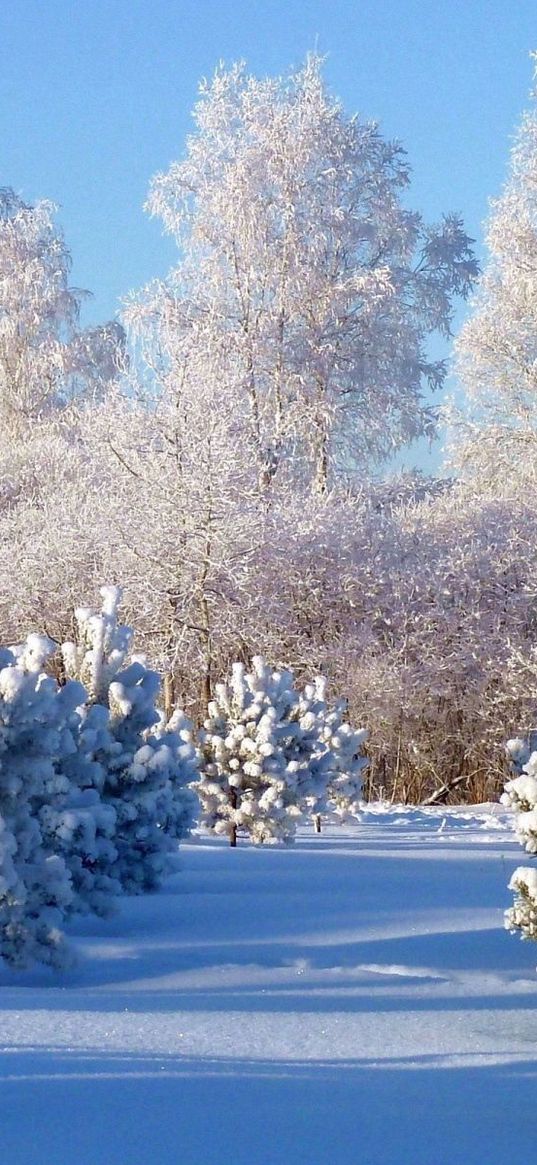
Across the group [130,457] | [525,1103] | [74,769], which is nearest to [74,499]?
[130,457]

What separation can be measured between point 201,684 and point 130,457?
3116 mm

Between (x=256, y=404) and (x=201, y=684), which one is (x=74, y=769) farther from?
(x=256, y=404)

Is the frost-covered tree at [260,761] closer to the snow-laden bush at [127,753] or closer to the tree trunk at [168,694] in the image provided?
the snow-laden bush at [127,753]

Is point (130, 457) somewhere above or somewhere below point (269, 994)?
above

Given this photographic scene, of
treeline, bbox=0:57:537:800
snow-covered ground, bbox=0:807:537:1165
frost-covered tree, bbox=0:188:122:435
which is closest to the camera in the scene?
snow-covered ground, bbox=0:807:537:1165

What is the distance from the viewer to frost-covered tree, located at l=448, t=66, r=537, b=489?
61.1 feet

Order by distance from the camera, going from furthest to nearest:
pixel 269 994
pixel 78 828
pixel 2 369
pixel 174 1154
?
pixel 2 369
pixel 78 828
pixel 269 994
pixel 174 1154

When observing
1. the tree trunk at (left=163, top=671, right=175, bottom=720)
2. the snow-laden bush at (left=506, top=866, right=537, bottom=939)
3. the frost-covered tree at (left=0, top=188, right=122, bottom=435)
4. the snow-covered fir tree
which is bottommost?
Result: the snow-laden bush at (left=506, top=866, right=537, bottom=939)

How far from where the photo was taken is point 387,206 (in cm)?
2047

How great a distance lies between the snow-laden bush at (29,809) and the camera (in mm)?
5059

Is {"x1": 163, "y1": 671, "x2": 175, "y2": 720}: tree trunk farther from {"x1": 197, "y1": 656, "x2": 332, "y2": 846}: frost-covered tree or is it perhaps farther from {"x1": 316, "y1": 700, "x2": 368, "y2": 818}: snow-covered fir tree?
{"x1": 197, "y1": 656, "x2": 332, "y2": 846}: frost-covered tree

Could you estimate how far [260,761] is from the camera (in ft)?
28.9

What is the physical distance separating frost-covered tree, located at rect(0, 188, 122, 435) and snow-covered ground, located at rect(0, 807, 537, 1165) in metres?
17.0

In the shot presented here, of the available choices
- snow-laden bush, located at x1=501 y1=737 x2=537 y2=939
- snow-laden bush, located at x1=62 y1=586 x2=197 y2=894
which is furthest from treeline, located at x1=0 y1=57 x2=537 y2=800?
snow-laden bush, located at x1=501 y1=737 x2=537 y2=939
